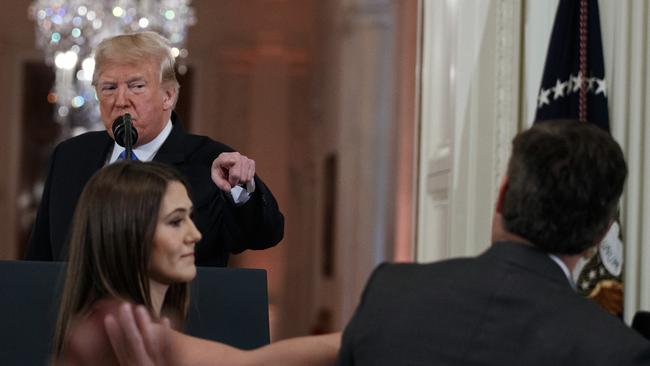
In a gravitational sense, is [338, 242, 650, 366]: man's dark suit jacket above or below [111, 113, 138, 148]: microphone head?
below

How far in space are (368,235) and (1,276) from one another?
30.7 feet

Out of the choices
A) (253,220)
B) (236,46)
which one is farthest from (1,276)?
(236,46)

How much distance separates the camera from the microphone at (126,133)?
3.38 meters

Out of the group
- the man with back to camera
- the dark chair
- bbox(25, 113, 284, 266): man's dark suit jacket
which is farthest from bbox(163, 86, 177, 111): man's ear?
the man with back to camera

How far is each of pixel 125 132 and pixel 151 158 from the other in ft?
2.57

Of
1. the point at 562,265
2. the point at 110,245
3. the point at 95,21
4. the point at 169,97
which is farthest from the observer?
the point at 95,21

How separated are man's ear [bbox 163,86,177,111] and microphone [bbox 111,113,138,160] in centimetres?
66

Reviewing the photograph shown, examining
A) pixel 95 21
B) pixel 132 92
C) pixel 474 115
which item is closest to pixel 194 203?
pixel 132 92

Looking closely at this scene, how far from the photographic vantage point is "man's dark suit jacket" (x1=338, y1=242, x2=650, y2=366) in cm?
215

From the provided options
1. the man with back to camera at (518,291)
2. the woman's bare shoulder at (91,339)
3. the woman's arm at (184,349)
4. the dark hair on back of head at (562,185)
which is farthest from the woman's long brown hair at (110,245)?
the dark hair on back of head at (562,185)

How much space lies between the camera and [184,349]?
8.17 feet

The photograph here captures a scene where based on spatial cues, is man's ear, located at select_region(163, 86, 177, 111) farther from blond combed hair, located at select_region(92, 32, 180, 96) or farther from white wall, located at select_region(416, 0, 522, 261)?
white wall, located at select_region(416, 0, 522, 261)

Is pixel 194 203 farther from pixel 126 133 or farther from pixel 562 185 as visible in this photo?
pixel 562 185

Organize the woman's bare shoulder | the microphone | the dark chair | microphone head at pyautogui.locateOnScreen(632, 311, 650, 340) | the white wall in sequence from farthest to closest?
the white wall
the microphone
the dark chair
the woman's bare shoulder
microphone head at pyautogui.locateOnScreen(632, 311, 650, 340)
